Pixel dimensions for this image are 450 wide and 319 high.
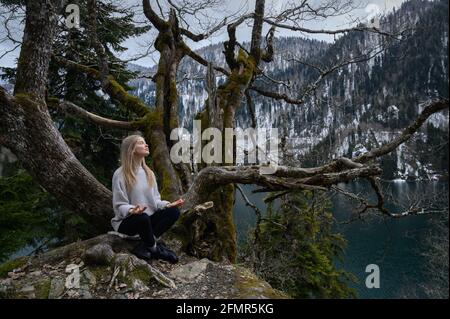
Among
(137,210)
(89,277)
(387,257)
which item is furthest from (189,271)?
(387,257)

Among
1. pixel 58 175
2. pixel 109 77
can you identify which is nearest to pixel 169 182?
pixel 58 175

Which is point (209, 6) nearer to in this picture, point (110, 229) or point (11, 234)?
point (110, 229)

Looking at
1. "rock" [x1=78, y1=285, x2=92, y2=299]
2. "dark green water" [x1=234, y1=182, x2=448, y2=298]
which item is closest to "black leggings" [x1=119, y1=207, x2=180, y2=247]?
"rock" [x1=78, y1=285, x2=92, y2=299]

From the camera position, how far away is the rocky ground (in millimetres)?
3463

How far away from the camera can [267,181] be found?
4754 millimetres

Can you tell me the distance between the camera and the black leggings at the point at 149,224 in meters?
3.99

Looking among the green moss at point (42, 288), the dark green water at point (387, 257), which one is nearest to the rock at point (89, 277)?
the green moss at point (42, 288)

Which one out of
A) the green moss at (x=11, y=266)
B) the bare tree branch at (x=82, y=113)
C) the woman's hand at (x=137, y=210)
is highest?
the bare tree branch at (x=82, y=113)

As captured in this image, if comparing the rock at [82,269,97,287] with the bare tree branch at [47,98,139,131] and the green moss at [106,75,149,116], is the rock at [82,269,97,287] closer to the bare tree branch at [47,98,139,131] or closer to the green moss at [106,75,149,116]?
the bare tree branch at [47,98,139,131]

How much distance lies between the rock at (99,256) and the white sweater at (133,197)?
0.33 meters

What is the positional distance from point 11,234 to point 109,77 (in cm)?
377

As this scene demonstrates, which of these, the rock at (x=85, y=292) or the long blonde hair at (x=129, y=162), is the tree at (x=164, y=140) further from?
the rock at (x=85, y=292)

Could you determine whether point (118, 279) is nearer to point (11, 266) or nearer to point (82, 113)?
point (11, 266)

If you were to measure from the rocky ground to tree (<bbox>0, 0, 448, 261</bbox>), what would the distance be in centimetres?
94
